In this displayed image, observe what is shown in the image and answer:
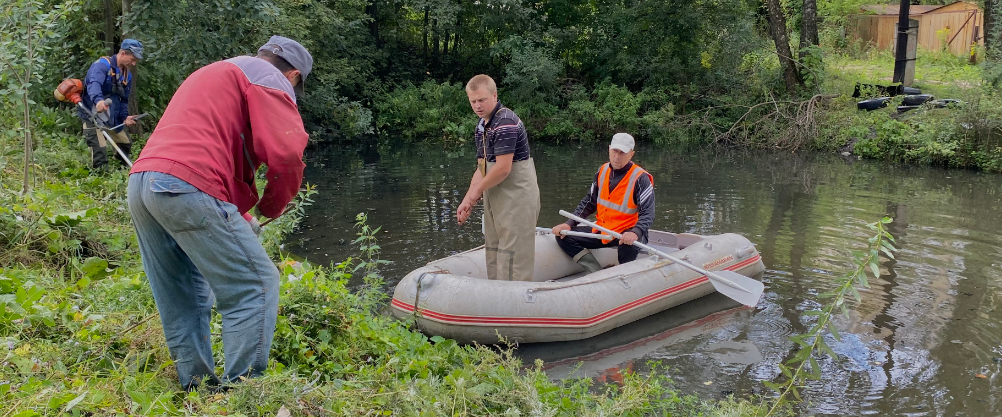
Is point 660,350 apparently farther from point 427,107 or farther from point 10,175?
point 427,107

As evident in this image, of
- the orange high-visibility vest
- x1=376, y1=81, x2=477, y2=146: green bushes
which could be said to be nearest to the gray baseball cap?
the orange high-visibility vest

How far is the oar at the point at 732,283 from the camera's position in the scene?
546 cm

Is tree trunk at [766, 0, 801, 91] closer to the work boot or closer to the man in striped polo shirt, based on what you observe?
the work boot

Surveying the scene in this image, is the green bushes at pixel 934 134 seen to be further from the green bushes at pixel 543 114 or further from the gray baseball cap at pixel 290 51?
the gray baseball cap at pixel 290 51

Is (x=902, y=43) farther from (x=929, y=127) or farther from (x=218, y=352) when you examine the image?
(x=218, y=352)

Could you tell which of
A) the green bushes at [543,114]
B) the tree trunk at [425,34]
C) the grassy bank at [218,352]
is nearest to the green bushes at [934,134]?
the green bushes at [543,114]

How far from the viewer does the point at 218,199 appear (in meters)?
2.61

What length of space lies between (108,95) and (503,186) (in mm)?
5117

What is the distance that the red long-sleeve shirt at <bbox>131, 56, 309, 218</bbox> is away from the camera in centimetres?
257

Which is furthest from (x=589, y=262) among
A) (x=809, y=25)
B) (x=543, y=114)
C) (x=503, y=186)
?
(x=809, y=25)

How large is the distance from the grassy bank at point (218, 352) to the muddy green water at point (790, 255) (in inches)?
31.1

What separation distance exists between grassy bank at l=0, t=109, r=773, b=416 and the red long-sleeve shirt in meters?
0.72

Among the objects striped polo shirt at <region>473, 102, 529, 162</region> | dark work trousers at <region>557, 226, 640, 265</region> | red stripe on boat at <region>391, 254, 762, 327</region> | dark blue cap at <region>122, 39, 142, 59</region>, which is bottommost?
red stripe on boat at <region>391, 254, 762, 327</region>

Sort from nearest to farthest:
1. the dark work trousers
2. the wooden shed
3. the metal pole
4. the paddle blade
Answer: the paddle blade < the dark work trousers < the metal pole < the wooden shed
